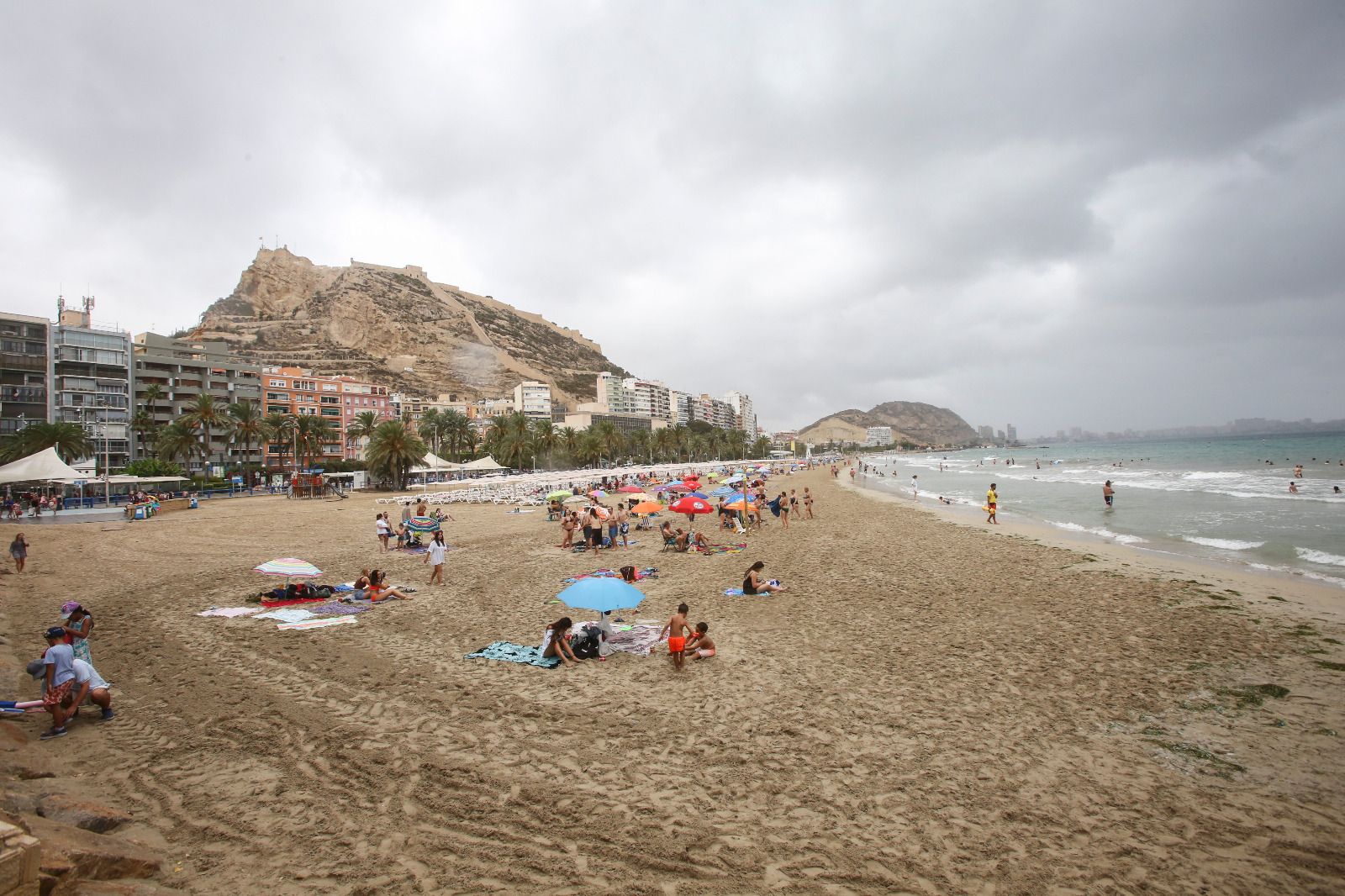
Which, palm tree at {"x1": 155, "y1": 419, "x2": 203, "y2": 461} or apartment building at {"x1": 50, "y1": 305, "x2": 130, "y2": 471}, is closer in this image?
palm tree at {"x1": 155, "y1": 419, "x2": 203, "y2": 461}

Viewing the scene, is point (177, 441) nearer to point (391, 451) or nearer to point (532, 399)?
point (391, 451)

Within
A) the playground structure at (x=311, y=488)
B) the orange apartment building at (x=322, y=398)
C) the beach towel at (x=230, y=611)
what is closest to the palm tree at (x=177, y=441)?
the playground structure at (x=311, y=488)

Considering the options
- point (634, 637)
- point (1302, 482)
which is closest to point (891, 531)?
point (634, 637)

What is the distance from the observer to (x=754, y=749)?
5.42 m

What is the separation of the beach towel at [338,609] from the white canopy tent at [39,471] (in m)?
28.7

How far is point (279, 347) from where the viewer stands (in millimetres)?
134000

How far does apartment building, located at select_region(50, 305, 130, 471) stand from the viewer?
5566 cm

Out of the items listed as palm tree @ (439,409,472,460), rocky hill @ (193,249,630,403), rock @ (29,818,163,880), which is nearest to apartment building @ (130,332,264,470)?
palm tree @ (439,409,472,460)

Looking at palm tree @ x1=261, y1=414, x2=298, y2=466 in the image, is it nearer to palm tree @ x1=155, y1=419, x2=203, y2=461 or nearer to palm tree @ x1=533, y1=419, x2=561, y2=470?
palm tree @ x1=155, y1=419, x2=203, y2=461

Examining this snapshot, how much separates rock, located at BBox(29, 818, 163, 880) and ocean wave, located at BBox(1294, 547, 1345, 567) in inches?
866

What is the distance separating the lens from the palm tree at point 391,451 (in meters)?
43.8

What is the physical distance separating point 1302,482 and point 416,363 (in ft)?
492

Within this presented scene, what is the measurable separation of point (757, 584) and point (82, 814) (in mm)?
9461

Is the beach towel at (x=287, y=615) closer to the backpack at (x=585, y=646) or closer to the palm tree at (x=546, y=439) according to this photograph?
the backpack at (x=585, y=646)
